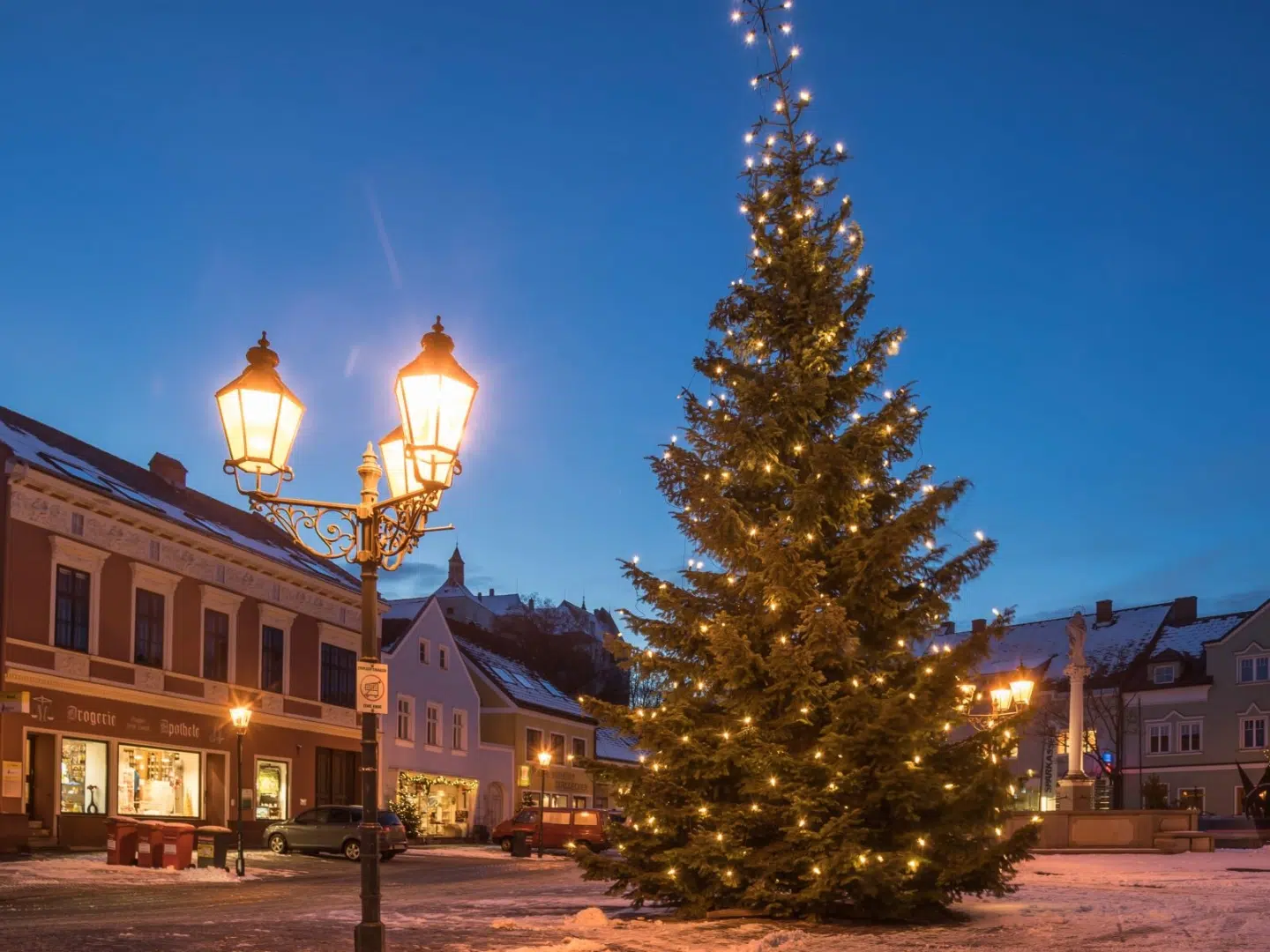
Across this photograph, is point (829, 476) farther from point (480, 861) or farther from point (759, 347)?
point (480, 861)

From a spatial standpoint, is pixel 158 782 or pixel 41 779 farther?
pixel 158 782

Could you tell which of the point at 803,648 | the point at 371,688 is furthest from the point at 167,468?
the point at 371,688

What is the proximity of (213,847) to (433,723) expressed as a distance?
2575cm

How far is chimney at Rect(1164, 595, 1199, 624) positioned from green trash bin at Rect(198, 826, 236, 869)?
57.7 m

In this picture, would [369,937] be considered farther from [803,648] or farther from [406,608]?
[406,608]

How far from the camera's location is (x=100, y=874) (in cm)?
2581

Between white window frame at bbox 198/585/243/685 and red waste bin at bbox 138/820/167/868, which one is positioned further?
white window frame at bbox 198/585/243/685

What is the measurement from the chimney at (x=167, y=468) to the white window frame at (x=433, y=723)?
47.4 feet

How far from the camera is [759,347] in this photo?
17500mm

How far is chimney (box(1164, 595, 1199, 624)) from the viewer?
237 feet

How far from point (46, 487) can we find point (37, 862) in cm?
866

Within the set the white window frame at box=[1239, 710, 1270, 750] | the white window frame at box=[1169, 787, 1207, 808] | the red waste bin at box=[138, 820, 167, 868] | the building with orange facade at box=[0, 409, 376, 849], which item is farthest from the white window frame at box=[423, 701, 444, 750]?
the white window frame at box=[1239, 710, 1270, 750]

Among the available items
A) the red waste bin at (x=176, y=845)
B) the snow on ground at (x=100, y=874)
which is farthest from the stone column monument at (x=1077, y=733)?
the red waste bin at (x=176, y=845)

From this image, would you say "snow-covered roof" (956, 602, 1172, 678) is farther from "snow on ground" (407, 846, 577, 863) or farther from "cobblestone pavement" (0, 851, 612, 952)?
"cobblestone pavement" (0, 851, 612, 952)
